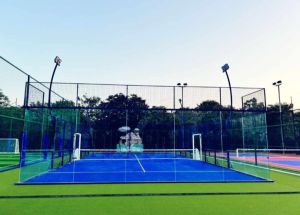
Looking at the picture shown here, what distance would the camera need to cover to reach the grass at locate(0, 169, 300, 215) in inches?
188

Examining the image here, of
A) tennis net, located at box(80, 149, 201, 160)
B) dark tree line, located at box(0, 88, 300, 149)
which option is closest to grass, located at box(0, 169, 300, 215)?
dark tree line, located at box(0, 88, 300, 149)

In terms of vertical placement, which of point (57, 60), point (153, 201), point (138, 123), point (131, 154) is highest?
point (57, 60)

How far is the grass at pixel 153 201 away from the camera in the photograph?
15.7 ft

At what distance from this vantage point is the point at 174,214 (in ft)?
15.0

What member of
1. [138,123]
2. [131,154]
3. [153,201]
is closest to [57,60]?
[138,123]

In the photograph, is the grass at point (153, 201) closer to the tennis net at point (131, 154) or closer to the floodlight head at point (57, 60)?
the tennis net at point (131, 154)

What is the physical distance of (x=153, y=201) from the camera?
5484 millimetres

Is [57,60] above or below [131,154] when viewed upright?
above

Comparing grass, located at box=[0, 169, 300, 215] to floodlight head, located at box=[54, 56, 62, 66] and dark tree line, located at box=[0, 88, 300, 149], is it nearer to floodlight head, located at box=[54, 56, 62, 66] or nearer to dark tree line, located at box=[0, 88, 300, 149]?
→ dark tree line, located at box=[0, 88, 300, 149]

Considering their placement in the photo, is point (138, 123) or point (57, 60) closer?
point (57, 60)

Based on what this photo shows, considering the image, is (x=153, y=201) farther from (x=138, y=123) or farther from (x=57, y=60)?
(x=57, y=60)

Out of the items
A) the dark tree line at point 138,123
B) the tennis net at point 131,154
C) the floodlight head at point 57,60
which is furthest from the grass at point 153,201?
the floodlight head at point 57,60

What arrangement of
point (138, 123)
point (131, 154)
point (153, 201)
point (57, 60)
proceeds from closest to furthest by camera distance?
1. point (153, 201)
2. point (57, 60)
3. point (138, 123)
4. point (131, 154)

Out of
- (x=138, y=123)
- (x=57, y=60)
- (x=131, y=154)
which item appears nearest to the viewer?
(x=57, y=60)
